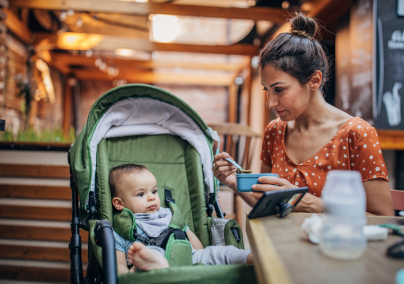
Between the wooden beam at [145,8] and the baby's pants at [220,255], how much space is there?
4.30 meters

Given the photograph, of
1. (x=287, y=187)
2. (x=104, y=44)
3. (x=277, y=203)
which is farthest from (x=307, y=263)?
(x=104, y=44)

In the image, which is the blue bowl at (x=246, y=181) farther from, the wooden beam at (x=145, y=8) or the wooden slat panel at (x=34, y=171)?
the wooden beam at (x=145, y=8)

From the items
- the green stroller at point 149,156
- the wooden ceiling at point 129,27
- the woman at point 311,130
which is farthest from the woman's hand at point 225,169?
the wooden ceiling at point 129,27

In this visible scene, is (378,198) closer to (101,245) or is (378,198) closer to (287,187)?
(287,187)

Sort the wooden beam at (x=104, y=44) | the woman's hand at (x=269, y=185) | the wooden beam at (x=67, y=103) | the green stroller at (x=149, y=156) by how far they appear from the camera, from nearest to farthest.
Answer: the woman's hand at (x=269, y=185) → the green stroller at (x=149, y=156) → the wooden beam at (x=104, y=44) → the wooden beam at (x=67, y=103)

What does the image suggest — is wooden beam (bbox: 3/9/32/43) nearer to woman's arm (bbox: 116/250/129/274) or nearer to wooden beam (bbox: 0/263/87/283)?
wooden beam (bbox: 0/263/87/283)

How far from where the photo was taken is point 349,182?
649 millimetres

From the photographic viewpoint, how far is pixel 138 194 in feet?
5.28

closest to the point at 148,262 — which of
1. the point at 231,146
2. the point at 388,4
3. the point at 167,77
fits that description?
the point at 231,146

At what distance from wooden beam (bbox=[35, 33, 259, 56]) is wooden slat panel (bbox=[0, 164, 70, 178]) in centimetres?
442

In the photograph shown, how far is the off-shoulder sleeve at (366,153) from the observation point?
1.29 metres

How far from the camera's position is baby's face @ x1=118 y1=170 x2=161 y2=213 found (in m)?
1.59

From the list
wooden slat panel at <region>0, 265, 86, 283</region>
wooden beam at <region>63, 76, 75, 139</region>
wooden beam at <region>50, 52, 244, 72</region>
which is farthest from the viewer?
wooden beam at <region>63, 76, 75, 139</region>

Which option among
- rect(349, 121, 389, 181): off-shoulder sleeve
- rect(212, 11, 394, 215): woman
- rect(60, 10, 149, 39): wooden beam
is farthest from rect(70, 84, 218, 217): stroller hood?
rect(60, 10, 149, 39): wooden beam
